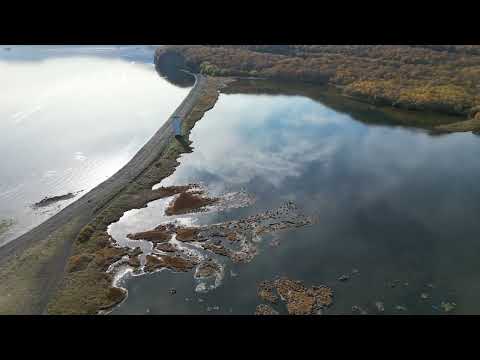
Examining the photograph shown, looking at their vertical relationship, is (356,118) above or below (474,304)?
above

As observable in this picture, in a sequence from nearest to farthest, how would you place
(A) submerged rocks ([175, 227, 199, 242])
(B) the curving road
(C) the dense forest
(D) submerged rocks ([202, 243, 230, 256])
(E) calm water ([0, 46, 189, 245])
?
(D) submerged rocks ([202, 243, 230, 256])
(B) the curving road
(A) submerged rocks ([175, 227, 199, 242])
(E) calm water ([0, 46, 189, 245])
(C) the dense forest

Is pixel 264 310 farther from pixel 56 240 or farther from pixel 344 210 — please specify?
pixel 56 240

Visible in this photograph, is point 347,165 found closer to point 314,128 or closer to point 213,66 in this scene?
point 314,128

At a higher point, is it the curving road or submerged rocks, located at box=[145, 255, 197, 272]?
the curving road

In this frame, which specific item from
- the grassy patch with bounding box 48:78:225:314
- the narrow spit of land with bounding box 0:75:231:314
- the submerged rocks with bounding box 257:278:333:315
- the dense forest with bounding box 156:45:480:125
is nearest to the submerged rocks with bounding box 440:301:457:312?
→ the submerged rocks with bounding box 257:278:333:315

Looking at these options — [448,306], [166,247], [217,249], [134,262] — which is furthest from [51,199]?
[448,306]

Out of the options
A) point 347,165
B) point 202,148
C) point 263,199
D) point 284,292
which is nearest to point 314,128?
point 347,165

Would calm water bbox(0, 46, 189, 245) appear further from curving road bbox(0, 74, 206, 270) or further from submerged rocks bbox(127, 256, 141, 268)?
submerged rocks bbox(127, 256, 141, 268)
